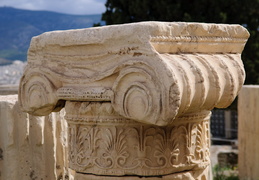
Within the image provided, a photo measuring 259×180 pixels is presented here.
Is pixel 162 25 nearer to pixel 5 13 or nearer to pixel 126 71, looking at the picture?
pixel 126 71

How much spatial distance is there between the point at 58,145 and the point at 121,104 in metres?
1.97

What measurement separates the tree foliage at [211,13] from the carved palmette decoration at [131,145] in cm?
957

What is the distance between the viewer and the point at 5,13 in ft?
301

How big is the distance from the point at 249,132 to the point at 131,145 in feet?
16.2

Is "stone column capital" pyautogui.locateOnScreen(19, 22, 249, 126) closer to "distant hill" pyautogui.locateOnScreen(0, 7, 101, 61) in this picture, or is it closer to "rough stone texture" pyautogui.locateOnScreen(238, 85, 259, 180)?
"rough stone texture" pyautogui.locateOnScreen(238, 85, 259, 180)

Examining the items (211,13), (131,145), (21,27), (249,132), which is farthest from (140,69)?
(21,27)

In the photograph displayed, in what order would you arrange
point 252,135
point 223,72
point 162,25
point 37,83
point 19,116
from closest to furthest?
point 162,25 → point 223,72 → point 37,83 → point 19,116 → point 252,135

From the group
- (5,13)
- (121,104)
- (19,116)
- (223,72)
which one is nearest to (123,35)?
(121,104)

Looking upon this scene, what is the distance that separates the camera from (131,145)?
339 cm

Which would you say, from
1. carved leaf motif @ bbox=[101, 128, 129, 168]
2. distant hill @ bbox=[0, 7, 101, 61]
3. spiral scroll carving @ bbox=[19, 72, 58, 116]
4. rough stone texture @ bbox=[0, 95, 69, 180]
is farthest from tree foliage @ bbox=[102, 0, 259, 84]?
distant hill @ bbox=[0, 7, 101, 61]

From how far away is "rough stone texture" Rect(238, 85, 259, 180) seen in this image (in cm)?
784

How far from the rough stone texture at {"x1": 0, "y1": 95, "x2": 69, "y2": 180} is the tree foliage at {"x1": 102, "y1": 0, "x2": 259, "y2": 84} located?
8481 mm

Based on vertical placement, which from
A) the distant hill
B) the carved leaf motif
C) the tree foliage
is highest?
the distant hill

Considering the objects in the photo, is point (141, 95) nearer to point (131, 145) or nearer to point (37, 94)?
point (131, 145)
